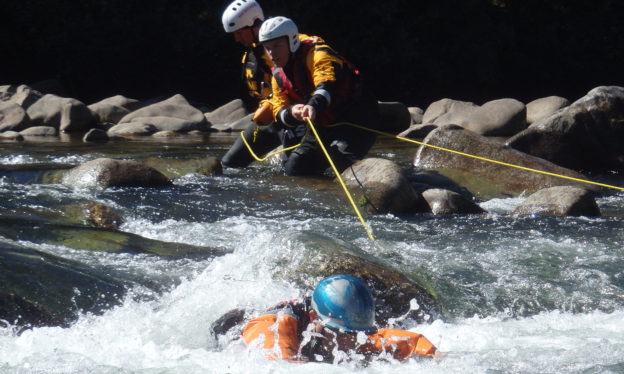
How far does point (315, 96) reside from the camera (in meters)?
7.18

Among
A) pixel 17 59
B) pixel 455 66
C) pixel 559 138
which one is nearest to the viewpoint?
pixel 559 138

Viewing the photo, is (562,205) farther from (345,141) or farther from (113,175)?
(113,175)

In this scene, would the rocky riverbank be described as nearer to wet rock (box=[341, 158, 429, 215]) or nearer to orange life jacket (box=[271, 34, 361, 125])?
wet rock (box=[341, 158, 429, 215])

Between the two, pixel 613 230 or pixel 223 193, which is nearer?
pixel 613 230

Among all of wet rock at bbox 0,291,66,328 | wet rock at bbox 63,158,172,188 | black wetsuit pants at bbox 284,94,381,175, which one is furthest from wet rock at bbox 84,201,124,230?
black wetsuit pants at bbox 284,94,381,175

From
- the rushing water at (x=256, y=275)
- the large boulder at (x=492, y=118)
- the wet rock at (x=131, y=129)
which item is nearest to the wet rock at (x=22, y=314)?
the rushing water at (x=256, y=275)

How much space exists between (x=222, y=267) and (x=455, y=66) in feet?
52.4

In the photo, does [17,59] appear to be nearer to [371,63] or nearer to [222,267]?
[371,63]

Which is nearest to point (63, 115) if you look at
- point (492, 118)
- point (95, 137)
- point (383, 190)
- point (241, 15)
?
point (95, 137)

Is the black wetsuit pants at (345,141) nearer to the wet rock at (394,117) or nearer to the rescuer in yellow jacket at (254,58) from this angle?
the rescuer in yellow jacket at (254,58)

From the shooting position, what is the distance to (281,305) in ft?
13.3

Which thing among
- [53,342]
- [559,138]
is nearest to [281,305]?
[53,342]

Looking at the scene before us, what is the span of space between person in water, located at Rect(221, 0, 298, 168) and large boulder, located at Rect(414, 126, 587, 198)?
70.3 inches

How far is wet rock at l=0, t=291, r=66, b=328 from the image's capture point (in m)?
4.27
